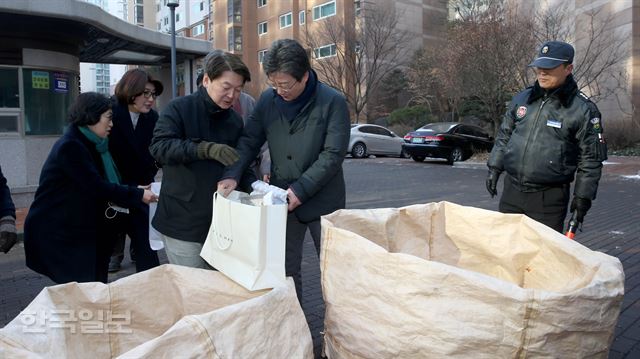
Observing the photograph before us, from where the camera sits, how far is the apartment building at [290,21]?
3753cm

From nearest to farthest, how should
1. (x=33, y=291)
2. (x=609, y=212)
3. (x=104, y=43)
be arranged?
(x=33, y=291), (x=609, y=212), (x=104, y=43)

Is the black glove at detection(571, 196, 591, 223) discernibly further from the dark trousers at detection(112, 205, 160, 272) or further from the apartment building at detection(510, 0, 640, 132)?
the apartment building at detection(510, 0, 640, 132)

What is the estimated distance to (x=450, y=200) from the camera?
9.68m

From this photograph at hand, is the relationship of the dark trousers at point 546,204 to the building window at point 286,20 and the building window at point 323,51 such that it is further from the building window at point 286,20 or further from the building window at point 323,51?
the building window at point 286,20

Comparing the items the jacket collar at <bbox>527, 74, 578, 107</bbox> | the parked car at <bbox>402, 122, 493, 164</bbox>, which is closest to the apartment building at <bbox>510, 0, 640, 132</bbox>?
the parked car at <bbox>402, 122, 493, 164</bbox>

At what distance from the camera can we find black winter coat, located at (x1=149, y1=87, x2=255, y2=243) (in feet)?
8.95

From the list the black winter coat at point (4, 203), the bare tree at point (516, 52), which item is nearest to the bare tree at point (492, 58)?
the bare tree at point (516, 52)

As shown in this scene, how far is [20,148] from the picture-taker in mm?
10258

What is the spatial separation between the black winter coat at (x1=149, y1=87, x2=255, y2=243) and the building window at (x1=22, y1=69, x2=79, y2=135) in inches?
358

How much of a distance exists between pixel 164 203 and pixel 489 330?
1.78m

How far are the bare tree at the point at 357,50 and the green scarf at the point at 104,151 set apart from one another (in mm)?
28585

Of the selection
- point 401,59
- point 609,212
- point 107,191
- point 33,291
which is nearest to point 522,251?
point 107,191

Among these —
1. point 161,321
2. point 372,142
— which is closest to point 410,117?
point 372,142

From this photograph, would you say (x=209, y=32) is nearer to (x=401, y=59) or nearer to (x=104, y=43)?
(x=401, y=59)
